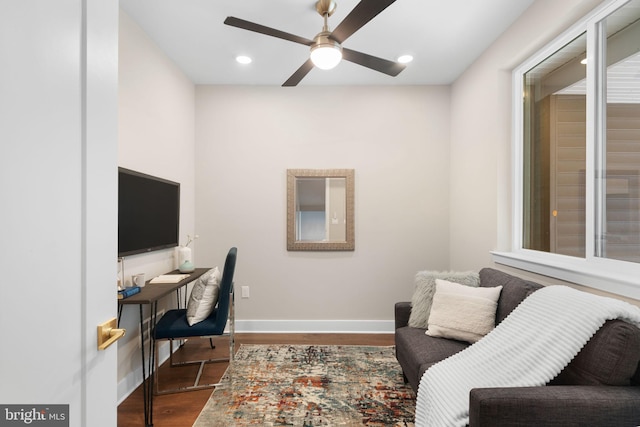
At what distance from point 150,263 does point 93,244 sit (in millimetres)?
2013

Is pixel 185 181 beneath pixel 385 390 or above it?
above

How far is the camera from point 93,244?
2.59 feet

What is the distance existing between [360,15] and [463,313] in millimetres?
1925

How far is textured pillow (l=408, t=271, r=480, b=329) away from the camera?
7.72ft

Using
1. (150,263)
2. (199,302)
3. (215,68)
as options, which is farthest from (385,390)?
(215,68)

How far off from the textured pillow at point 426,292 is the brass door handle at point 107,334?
203 centimetres

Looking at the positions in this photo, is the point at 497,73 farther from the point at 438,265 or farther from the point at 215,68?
the point at 215,68

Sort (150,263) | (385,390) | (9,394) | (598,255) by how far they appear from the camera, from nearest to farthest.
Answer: (9,394) → (598,255) → (385,390) → (150,263)

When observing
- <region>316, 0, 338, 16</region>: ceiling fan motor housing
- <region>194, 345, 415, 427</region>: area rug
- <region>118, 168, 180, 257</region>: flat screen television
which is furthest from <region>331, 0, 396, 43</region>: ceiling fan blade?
<region>194, 345, 415, 427</region>: area rug

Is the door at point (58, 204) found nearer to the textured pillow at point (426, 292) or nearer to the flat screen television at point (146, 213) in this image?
the flat screen television at point (146, 213)

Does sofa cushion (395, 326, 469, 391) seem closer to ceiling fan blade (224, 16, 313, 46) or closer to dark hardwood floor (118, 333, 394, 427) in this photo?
dark hardwood floor (118, 333, 394, 427)

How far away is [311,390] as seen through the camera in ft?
7.72

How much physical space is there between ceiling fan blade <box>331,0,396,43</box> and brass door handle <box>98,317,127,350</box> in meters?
1.73

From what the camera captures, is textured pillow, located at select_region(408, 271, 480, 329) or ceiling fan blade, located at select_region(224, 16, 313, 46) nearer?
ceiling fan blade, located at select_region(224, 16, 313, 46)
